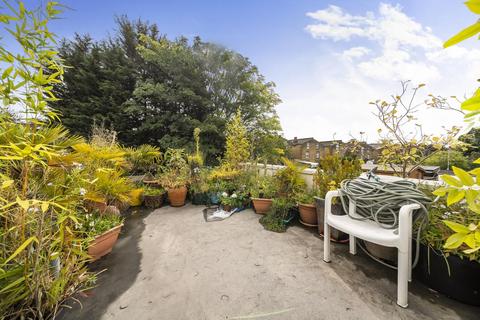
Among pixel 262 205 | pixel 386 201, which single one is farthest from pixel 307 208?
pixel 386 201

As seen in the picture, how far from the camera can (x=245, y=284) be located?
5.51 feet

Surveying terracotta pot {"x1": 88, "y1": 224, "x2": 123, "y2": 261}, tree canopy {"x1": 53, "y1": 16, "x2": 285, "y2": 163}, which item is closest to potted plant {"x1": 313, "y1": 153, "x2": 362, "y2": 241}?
terracotta pot {"x1": 88, "y1": 224, "x2": 123, "y2": 261}

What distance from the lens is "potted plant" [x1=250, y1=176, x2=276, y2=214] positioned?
327 cm

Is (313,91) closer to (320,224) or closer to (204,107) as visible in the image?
(320,224)

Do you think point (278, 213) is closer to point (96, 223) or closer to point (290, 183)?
point (290, 183)

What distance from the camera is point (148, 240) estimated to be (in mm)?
2508

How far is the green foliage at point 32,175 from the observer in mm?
998

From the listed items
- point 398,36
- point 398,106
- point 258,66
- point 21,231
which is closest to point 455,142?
point 398,106

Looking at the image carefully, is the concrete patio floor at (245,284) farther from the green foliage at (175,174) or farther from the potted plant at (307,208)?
the green foliage at (175,174)

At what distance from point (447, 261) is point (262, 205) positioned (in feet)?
7.18

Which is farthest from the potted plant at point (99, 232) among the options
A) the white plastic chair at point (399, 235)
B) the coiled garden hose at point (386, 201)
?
the coiled garden hose at point (386, 201)

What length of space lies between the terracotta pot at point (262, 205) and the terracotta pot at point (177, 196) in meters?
1.57

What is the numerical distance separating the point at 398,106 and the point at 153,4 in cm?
507

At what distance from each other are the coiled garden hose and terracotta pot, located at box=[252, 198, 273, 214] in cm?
141
